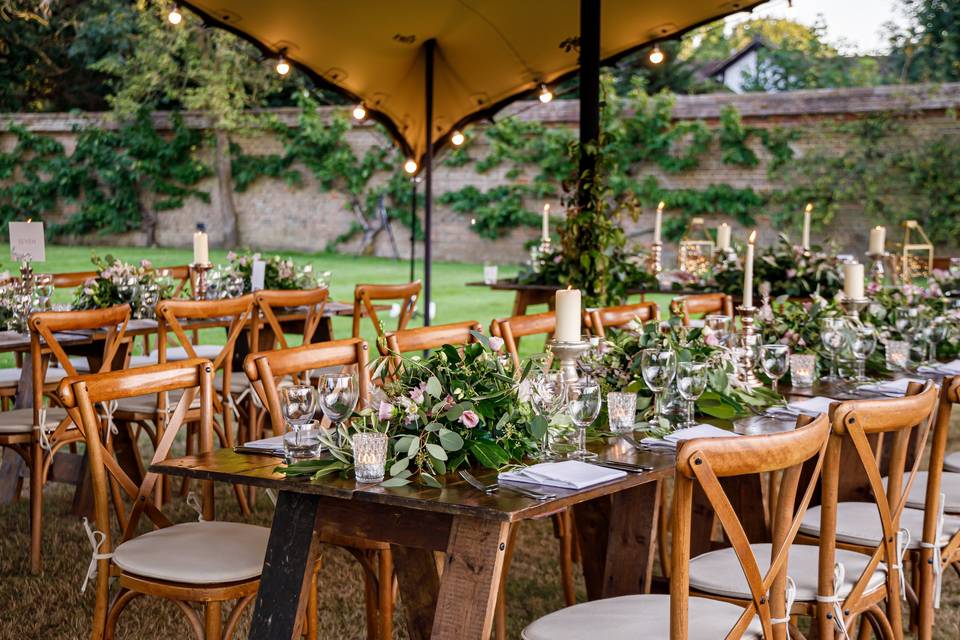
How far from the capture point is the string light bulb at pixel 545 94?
778 centimetres

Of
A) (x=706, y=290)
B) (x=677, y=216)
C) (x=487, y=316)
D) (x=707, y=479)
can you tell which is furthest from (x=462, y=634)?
(x=677, y=216)

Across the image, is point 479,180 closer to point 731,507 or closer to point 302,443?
point 302,443

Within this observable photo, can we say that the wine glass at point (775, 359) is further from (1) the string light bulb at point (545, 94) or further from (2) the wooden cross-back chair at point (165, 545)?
(1) the string light bulb at point (545, 94)

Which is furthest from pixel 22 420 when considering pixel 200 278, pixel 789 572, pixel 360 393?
pixel 789 572

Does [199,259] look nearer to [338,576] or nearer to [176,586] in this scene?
[338,576]

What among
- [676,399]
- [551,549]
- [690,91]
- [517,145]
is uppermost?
[690,91]

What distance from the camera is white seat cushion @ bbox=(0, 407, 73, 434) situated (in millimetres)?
4117

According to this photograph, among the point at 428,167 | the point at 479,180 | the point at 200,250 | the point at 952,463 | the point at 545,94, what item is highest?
the point at 545,94

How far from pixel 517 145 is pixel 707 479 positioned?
15.0m

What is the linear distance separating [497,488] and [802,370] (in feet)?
6.09

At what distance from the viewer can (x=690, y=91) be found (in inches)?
888

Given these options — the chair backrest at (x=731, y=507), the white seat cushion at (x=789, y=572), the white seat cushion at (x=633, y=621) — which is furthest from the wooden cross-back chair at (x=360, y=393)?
the chair backrest at (x=731, y=507)

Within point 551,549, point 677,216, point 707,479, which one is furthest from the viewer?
point 677,216

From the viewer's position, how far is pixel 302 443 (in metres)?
2.47
